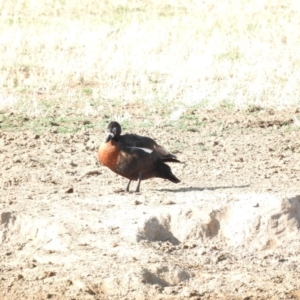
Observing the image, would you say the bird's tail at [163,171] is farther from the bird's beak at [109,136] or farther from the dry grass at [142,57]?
the dry grass at [142,57]

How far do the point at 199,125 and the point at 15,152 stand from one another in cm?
290

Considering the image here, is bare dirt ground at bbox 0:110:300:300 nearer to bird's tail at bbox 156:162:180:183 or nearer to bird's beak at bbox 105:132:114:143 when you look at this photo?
bird's tail at bbox 156:162:180:183

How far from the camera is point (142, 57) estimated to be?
16734 mm

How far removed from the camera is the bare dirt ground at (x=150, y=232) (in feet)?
23.1

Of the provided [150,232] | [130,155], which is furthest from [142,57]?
[150,232]

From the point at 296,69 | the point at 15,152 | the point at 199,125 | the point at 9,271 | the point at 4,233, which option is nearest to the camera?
the point at 9,271

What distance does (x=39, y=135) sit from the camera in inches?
466

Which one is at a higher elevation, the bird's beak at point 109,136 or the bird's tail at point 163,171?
the bird's beak at point 109,136

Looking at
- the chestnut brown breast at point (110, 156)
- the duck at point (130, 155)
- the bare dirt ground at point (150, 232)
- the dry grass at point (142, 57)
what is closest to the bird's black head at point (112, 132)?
the duck at point (130, 155)

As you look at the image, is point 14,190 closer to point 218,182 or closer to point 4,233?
point 4,233

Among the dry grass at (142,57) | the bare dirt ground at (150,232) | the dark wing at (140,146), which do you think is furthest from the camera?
the dry grass at (142,57)

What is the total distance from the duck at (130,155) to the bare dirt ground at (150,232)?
249 millimetres

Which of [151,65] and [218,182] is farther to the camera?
[151,65]

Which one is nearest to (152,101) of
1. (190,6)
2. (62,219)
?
(62,219)
